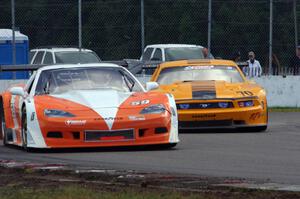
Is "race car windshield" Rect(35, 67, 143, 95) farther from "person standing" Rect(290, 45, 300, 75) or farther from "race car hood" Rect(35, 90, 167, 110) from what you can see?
"person standing" Rect(290, 45, 300, 75)

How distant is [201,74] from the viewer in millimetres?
18234

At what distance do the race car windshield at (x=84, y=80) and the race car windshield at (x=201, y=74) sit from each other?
4.01 meters

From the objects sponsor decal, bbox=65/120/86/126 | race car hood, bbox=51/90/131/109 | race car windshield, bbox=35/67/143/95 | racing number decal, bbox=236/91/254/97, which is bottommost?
racing number decal, bbox=236/91/254/97

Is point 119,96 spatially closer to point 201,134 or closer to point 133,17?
point 201,134

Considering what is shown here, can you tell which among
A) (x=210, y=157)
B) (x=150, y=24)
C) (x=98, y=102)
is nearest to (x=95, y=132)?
(x=98, y=102)

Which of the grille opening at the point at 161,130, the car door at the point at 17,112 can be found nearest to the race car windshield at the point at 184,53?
the car door at the point at 17,112

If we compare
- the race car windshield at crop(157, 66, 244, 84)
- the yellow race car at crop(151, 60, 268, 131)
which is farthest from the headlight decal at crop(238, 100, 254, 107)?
the race car windshield at crop(157, 66, 244, 84)

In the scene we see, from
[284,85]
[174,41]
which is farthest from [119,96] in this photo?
[174,41]

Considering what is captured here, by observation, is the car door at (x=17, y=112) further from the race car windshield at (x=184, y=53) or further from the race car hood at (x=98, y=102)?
the race car windshield at (x=184, y=53)

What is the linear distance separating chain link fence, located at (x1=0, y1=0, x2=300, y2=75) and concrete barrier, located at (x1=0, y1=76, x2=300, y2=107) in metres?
1.07

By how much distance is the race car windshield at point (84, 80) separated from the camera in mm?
13906

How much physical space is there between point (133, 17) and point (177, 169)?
18817 mm

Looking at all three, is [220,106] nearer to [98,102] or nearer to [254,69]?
Result: [98,102]

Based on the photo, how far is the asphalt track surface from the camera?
10273 mm
